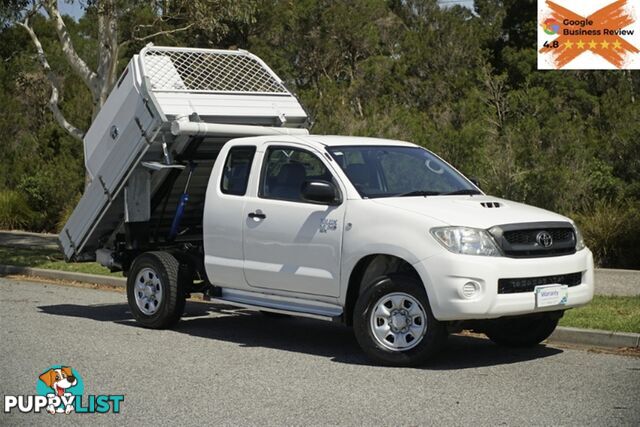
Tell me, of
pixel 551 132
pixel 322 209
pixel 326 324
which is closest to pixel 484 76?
pixel 551 132

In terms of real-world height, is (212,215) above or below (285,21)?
below

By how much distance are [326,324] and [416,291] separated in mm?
3283

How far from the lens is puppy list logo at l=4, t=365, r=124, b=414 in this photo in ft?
25.4

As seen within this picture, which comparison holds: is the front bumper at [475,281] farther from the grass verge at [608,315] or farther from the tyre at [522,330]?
the grass verge at [608,315]

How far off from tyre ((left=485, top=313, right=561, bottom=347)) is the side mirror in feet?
6.23

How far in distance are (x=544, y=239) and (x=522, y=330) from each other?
127 centimetres

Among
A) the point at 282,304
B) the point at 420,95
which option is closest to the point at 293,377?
the point at 282,304

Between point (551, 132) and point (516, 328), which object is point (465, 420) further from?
point (551, 132)

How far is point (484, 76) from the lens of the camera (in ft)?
100

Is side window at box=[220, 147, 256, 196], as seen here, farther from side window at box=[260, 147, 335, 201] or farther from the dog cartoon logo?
the dog cartoon logo

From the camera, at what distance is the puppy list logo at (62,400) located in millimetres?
7750

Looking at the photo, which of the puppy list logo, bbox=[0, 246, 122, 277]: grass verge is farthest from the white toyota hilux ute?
bbox=[0, 246, 122, 277]: grass verge

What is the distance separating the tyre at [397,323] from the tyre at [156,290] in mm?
2531

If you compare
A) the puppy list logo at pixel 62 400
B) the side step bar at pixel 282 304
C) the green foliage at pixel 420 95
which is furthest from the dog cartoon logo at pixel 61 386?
the green foliage at pixel 420 95
